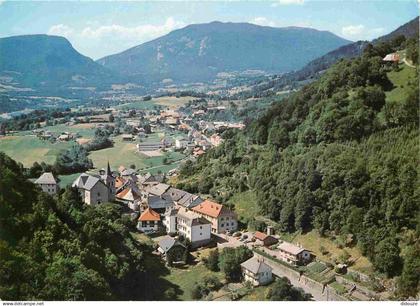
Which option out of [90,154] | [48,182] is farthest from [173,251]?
[90,154]

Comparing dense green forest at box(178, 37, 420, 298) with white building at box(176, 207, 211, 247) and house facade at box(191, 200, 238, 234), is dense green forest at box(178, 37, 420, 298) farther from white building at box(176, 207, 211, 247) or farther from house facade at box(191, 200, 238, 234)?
white building at box(176, 207, 211, 247)

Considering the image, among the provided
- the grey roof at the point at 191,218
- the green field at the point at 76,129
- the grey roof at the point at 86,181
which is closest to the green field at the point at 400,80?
the grey roof at the point at 191,218

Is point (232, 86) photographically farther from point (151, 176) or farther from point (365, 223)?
point (365, 223)

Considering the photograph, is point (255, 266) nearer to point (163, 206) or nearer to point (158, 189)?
point (163, 206)

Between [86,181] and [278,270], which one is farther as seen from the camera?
[86,181]

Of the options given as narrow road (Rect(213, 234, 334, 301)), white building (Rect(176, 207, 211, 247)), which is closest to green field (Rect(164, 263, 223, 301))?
white building (Rect(176, 207, 211, 247))

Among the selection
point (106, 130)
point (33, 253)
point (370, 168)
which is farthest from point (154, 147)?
point (33, 253)
